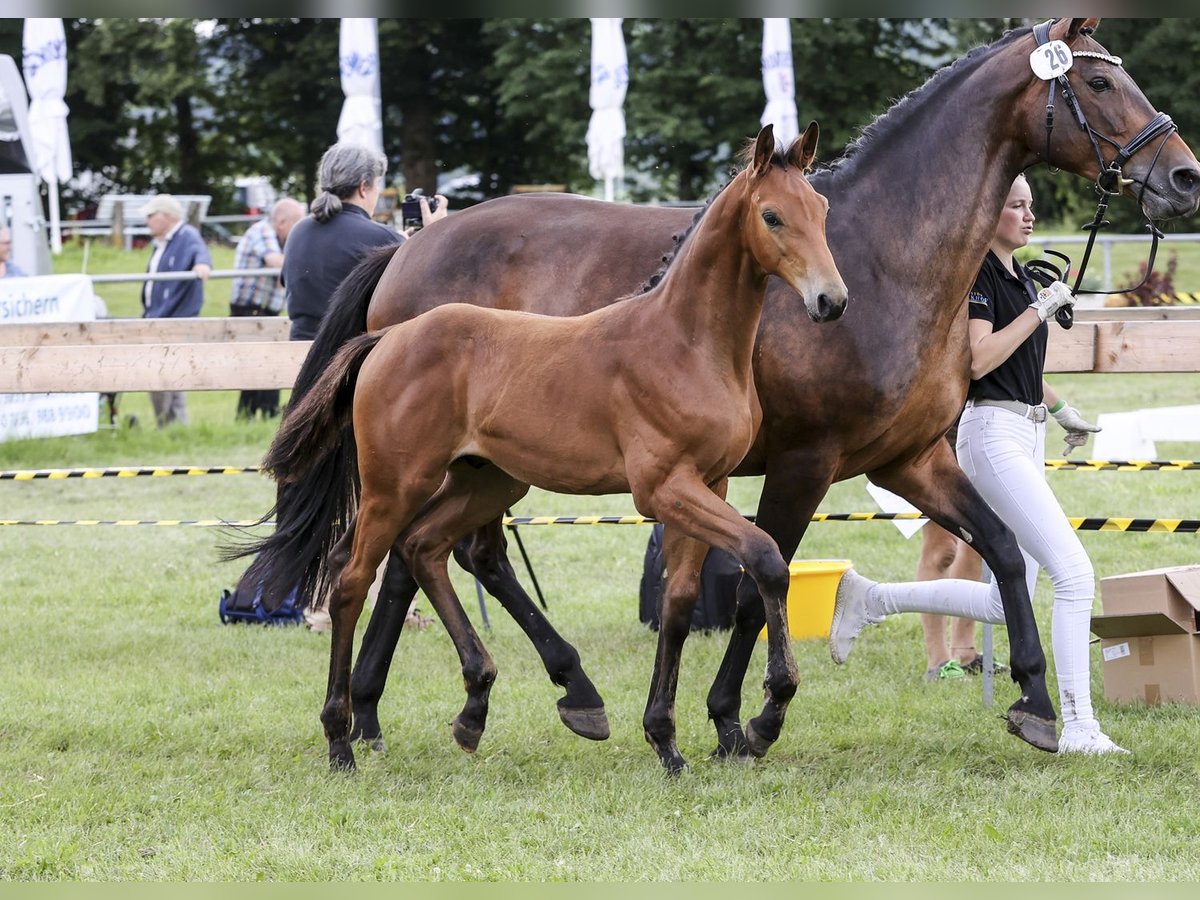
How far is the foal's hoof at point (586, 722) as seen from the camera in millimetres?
5020

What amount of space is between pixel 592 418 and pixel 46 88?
1926cm

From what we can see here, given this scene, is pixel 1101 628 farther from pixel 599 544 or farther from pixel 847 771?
pixel 599 544

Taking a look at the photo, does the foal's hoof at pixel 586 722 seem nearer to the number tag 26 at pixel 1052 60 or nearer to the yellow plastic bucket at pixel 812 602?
the yellow plastic bucket at pixel 812 602

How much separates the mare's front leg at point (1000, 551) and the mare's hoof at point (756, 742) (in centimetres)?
77

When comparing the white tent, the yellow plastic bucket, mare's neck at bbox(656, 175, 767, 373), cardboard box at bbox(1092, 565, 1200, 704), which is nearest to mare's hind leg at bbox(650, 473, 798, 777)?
mare's neck at bbox(656, 175, 767, 373)

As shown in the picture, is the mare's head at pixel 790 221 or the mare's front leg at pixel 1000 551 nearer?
the mare's head at pixel 790 221

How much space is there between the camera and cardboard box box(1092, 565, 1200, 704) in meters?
5.42

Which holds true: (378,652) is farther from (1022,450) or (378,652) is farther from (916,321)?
(1022,450)

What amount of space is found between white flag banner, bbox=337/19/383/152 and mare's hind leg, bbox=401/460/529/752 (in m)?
14.5

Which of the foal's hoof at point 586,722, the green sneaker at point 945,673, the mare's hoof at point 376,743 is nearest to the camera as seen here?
the foal's hoof at point 586,722

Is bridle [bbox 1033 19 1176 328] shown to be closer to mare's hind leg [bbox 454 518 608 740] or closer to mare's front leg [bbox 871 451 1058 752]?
mare's front leg [bbox 871 451 1058 752]

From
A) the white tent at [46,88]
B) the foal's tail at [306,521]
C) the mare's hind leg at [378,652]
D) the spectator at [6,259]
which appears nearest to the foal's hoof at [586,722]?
the mare's hind leg at [378,652]

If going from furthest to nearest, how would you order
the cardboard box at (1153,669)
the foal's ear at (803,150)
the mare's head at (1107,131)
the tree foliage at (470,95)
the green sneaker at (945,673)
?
the tree foliage at (470,95) < the green sneaker at (945,673) < the cardboard box at (1153,669) < the mare's head at (1107,131) < the foal's ear at (803,150)

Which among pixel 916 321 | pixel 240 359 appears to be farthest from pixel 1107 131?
pixel 240 359
